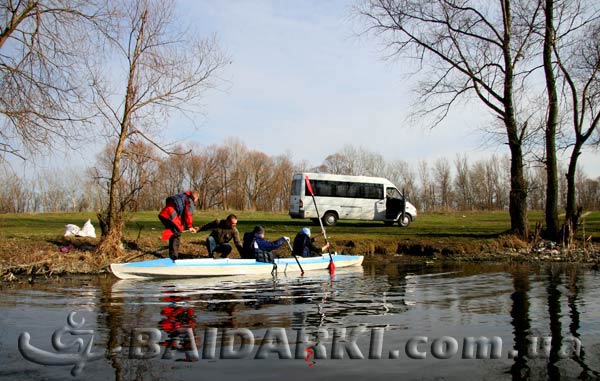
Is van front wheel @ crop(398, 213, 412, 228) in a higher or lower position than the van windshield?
lower

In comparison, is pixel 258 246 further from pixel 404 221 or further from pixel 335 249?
pixel 404 221

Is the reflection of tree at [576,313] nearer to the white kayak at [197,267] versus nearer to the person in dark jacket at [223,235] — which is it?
the white kayak at [197,267]

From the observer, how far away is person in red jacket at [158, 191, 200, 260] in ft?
49.6

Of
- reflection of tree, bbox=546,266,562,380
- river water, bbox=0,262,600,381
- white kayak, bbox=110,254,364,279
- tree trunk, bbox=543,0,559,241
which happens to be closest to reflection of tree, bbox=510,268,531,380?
river water, bbox=0,262,600,381

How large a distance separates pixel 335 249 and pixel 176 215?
7.62 m

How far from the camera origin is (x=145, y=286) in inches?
525

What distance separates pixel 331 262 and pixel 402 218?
46.0 ft

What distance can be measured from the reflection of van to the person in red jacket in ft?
47.4

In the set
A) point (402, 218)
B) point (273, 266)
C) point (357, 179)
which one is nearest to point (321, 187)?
point (357, 179)

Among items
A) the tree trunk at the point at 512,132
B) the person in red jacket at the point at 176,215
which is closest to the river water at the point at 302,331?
the person in red jacket at the point at 176,215

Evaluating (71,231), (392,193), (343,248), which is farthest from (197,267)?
(392,193)

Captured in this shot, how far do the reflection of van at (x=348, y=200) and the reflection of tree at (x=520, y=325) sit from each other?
16.2 m

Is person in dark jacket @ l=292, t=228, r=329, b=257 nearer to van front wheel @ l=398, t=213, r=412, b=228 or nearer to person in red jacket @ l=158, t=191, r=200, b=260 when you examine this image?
person in red jacket @ l=158, t=191, r=200, b=260

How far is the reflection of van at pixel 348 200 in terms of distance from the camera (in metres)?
29.8
